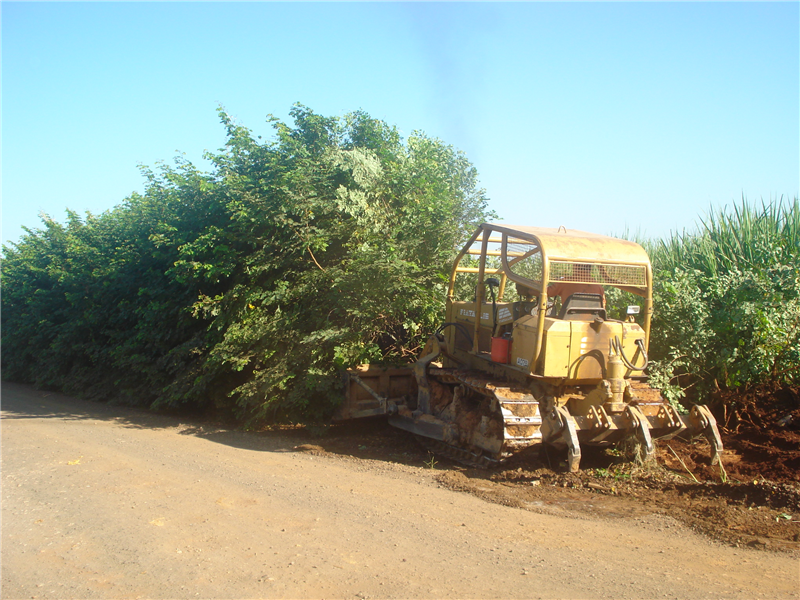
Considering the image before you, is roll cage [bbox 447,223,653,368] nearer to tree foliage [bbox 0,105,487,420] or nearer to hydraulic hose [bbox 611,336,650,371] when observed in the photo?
hydraulic hose [bbox 611,336,650,371]

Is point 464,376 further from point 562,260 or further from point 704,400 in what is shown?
point 704,400

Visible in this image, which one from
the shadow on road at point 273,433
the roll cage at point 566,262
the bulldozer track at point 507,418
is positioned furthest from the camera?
the shadow on road at point 273,433

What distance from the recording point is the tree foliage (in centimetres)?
990

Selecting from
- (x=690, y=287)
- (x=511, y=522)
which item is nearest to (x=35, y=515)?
(x=511, y=522)

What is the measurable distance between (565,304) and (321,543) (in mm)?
3849

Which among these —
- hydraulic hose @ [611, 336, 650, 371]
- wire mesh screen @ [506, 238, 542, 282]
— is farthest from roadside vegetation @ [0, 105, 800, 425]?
wire mesh screen @ [506, 238, 542, 282]

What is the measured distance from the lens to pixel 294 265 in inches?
424

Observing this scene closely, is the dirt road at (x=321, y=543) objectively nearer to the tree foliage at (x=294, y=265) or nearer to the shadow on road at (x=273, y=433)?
the shadow on road at (x=273, y=433)

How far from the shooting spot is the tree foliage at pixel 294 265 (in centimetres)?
990

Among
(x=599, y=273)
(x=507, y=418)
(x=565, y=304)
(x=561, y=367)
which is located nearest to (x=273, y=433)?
(x=507, y=418)

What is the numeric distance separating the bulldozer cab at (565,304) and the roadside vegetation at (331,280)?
1.84 metres

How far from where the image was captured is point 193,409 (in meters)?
12.5

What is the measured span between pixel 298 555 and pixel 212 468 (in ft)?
11.0

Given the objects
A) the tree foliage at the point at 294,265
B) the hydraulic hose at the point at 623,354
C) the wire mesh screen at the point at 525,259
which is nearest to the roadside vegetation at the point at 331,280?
the tree foliage at the point at 294,265
